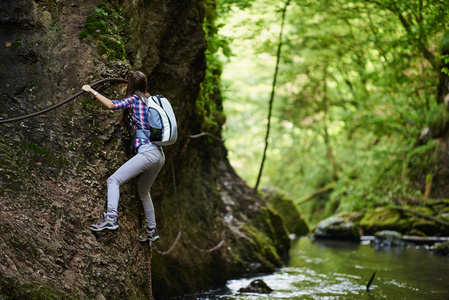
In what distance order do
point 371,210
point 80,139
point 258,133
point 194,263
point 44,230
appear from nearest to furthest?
point 44,230 < point 80,139 < point 194,263 < point 371,210 < point 258,133

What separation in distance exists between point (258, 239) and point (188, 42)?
237 inches

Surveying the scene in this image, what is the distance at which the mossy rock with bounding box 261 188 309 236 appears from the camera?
66.4 ft

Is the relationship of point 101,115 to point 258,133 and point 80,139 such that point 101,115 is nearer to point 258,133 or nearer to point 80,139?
point 80,139

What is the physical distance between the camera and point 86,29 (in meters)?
5.68

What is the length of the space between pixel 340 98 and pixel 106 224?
21454 millimetres

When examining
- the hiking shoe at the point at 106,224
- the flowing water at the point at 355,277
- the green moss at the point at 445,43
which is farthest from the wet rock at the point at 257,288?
the green moss at the point at 445,43

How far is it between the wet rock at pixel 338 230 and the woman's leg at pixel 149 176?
14.5 m

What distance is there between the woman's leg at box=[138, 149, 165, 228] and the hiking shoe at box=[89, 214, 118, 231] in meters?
0.70

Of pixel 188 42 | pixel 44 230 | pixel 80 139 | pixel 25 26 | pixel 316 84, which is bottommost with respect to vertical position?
pixel 44 230

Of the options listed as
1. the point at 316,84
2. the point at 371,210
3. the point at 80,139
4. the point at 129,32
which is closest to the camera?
the point at 80,139

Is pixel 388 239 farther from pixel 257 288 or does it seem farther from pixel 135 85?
pixel 135 85

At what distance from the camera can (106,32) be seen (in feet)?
19.0

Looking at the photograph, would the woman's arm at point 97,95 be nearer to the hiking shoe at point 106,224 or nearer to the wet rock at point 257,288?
the hiking shoe at point 106,224

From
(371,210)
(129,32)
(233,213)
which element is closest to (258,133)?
(371,210)
